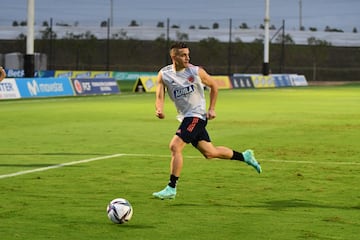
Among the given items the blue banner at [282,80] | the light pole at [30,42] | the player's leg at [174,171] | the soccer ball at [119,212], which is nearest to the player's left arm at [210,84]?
the player's leg at [174,171]

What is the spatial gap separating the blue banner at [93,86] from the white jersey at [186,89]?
32583 mm

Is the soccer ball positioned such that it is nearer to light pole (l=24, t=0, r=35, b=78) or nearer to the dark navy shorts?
the dark navy shorts

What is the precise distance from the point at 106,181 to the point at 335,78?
79.5 m

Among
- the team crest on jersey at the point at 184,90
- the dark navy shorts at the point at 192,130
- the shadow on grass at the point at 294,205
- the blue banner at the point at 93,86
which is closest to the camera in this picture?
the shadow on grass at the point at 294,205

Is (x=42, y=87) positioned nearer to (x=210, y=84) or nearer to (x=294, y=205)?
(x=210, y=84)

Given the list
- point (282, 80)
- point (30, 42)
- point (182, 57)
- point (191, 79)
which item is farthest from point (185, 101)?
point (282, 80)

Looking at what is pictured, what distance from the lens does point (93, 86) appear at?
4681 cm

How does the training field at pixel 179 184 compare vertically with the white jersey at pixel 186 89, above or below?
below

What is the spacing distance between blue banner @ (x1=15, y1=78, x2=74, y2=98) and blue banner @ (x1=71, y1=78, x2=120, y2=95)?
0.63 m

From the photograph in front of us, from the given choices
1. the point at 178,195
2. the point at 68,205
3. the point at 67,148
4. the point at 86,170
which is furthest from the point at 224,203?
the point at 67,148

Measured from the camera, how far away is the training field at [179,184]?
1016 centimetres

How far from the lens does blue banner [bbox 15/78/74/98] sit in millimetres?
40562

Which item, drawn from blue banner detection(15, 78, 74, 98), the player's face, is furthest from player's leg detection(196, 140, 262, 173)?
blue banner detection(15, 78, 74, 98)

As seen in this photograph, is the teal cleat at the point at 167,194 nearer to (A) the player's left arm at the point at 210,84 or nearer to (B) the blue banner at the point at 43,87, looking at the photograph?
(A) the player's left arm at the point at 210,84
